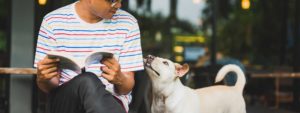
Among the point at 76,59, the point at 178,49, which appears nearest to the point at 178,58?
the point at 178,49

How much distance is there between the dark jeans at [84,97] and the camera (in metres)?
1.90

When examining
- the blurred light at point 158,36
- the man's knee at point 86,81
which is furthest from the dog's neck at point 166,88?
the blurred light at point 158,36

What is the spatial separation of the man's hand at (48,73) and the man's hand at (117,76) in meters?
0.17

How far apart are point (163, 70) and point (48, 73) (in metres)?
1.41

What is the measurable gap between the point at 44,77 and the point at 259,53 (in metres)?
10.8

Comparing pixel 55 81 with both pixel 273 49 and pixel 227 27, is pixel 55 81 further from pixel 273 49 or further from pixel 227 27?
pixel 227 27

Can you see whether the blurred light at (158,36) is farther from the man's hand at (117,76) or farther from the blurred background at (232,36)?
the man's hand at (117,76)

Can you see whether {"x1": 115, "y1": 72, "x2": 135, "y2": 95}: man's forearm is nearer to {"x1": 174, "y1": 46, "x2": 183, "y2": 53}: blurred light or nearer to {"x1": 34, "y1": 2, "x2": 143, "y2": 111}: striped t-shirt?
{"x1": 34, "y1": 2, "x2": 143, "y2": 111}: striped t-shirt

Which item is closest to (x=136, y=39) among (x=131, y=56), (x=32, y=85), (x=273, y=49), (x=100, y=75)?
(x=131, y=56)

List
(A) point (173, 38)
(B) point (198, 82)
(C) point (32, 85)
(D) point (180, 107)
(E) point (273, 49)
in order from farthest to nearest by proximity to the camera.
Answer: (A) point (173, 38), (E) point (273, 49), (B) point (198, 82), (C) point (32, 85), (D) point (180, 107)

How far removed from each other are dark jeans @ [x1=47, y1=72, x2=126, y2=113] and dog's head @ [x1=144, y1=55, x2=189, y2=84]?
135 cm

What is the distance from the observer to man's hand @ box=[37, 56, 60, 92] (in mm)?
1960

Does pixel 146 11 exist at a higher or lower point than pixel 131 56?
higher

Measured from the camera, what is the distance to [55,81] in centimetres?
209
